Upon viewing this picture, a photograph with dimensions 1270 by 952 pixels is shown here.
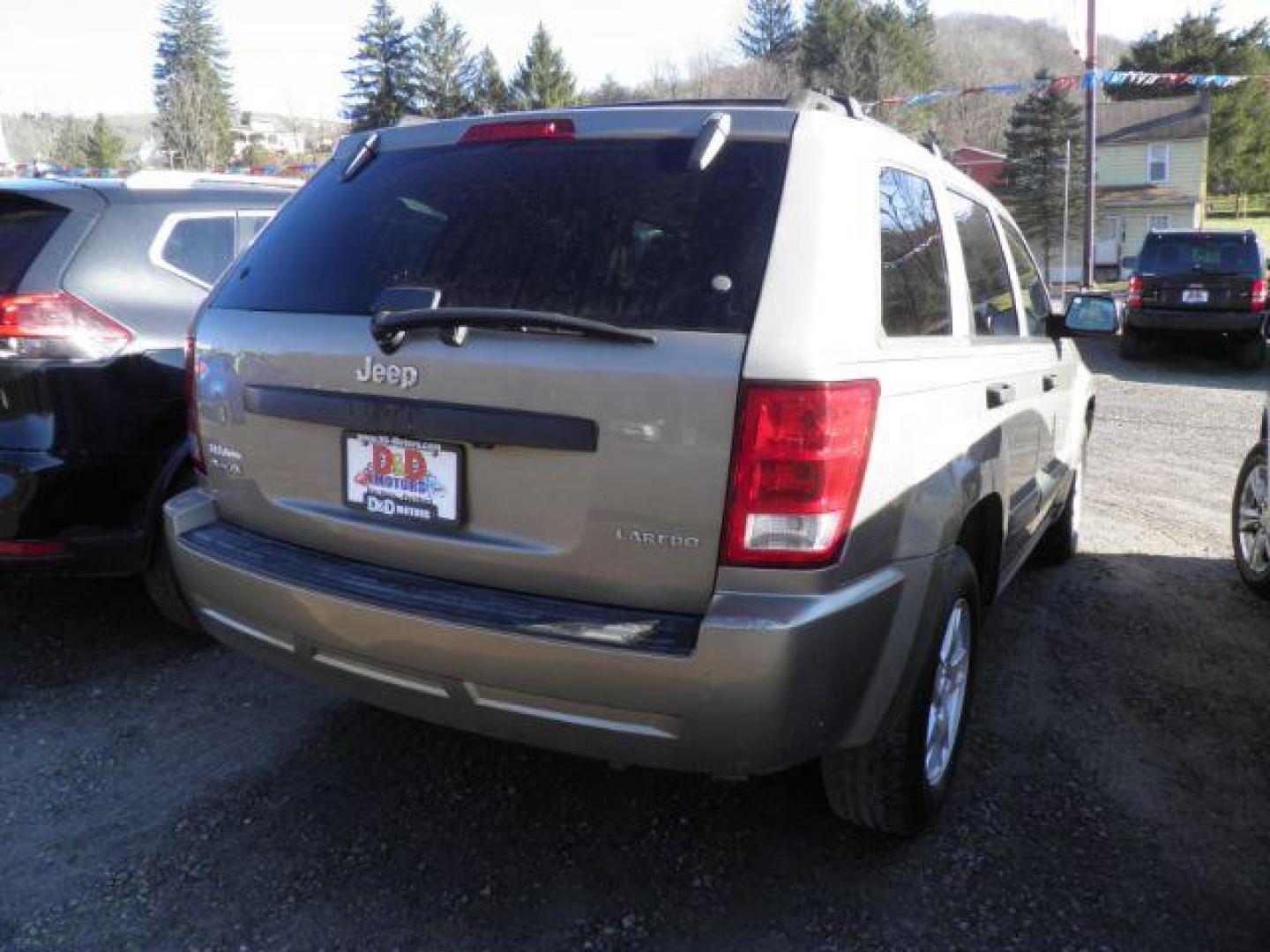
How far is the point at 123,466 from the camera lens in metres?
3.69

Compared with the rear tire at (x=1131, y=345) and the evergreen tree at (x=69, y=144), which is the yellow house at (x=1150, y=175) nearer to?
the rear tire at (x=1131, y=345)

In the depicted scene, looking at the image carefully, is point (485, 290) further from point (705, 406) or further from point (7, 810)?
point (7, 810)

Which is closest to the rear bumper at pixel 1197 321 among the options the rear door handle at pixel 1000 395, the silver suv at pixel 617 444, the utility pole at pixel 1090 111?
the utility pole at pixel 1090 111

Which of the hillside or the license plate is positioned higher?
the hillside

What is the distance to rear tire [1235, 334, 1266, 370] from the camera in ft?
43.1

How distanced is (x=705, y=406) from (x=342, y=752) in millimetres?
1863

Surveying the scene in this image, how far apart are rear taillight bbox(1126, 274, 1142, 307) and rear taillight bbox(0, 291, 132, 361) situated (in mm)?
13333

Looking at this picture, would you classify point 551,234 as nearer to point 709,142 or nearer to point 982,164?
point 709,142

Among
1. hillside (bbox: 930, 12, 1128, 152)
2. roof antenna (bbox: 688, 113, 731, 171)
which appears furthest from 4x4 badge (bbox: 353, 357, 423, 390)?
hillside (bbox: 930, 12, 1128, 152)

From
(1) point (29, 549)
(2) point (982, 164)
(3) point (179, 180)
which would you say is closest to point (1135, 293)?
(3) point (179, 180)

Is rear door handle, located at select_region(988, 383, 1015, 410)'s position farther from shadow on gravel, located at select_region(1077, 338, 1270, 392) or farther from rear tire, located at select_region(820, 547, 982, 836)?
shadow on gravel, located at select_region(1077, 338, 1270, 392)

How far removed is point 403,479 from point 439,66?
62.5 metres

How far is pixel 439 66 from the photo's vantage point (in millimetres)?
59312

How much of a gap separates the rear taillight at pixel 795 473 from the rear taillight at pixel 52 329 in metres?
2.66
